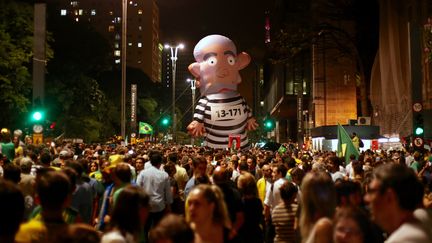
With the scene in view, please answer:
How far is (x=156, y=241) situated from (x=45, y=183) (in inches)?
68.3

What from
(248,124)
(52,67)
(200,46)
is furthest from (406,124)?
(52,67)

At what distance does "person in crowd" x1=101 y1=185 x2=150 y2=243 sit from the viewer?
516 centimetres

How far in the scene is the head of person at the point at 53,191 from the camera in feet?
17.7

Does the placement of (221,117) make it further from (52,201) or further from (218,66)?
(52,201)

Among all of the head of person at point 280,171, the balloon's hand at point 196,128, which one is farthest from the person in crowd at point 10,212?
the balloon's hand at point 196,128

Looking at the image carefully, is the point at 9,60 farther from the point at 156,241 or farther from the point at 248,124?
the point at 156,241

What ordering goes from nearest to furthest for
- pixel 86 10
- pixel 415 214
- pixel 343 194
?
pixel 415 214 → pixel 343 194 → pixel 86 10

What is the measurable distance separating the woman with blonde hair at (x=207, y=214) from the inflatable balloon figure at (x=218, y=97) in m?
24.2

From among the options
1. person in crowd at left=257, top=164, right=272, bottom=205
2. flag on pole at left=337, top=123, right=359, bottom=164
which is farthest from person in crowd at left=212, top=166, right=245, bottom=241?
flag on pole at left=337, top=123, right=359, bottom=164

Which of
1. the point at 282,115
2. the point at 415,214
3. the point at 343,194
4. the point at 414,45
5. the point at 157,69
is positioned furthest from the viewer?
the point at 157,69

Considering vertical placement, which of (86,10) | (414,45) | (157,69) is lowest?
(414,45)

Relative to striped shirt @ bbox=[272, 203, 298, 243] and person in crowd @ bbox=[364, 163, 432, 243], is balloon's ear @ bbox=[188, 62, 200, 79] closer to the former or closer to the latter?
striped shirt @ bbox=[272, 203, 298, 243]

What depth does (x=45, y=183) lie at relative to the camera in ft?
18.0

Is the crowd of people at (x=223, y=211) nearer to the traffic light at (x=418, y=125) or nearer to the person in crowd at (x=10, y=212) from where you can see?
the person in crowd at (x=10, y=212)
